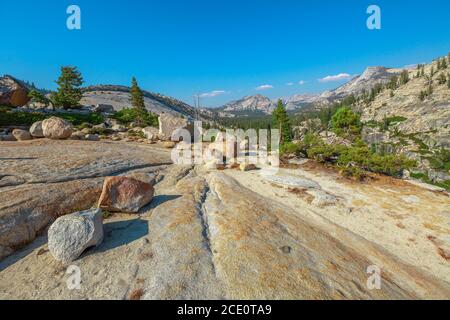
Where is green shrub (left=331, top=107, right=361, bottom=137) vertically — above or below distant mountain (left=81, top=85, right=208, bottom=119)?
below

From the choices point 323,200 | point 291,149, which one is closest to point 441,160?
point 291,149

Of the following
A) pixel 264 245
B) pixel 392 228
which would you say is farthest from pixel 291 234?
pixel 392 228

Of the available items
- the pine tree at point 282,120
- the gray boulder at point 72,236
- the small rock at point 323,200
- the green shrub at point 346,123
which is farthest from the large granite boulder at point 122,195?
the green shrub at point 346,123

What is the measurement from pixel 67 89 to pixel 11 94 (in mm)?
13145

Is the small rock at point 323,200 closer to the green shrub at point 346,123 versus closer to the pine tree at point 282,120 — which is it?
the green shrub at point 346,123

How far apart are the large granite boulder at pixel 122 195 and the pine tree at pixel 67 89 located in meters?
56.5

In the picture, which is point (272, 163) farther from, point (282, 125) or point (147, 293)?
point (282, 125)

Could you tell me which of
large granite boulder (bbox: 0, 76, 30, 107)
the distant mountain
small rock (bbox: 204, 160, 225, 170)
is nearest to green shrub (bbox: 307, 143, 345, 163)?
small rock (bbox: 204, 160, 225, 170)

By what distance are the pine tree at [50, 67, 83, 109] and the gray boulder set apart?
59.2 meters

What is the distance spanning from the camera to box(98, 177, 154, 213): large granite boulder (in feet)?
37.0

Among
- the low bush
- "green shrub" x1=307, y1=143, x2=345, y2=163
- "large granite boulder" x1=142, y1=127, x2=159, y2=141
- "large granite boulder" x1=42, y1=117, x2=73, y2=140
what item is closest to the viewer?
the low bush

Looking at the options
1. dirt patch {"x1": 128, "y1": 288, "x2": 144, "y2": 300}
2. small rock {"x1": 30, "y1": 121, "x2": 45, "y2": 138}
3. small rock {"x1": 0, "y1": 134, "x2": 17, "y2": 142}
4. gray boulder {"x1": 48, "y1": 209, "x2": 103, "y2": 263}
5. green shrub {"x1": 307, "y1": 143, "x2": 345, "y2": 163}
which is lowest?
dirt patch {"x1": 128, "y1": 288, "x2": 144, "y2": 300}

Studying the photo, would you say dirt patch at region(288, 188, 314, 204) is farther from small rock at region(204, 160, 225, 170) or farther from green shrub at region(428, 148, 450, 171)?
green shrub at region(428, 148, 450, 171)

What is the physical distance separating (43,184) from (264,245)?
42.4 feet
